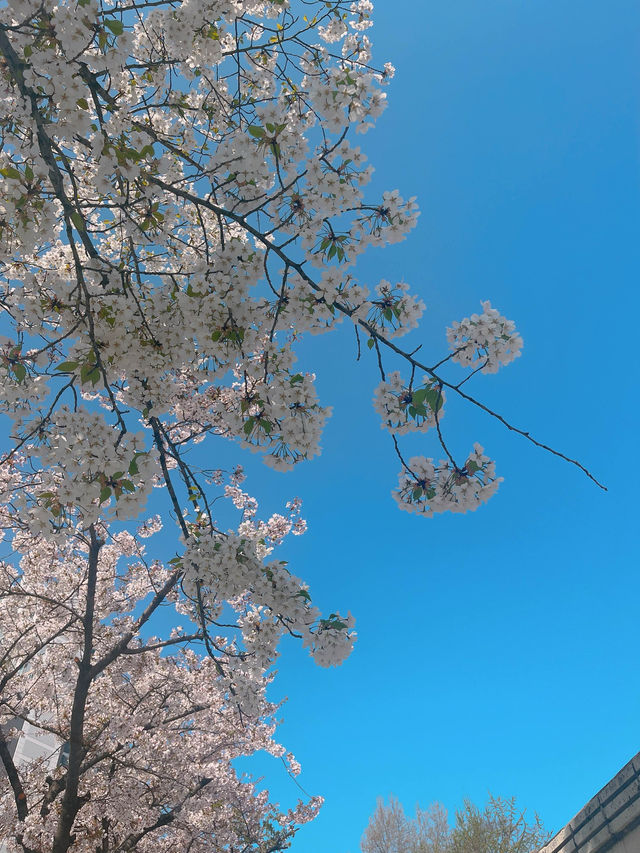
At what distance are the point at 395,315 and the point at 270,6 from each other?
4134 mm

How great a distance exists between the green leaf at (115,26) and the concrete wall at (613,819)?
36.5 ft

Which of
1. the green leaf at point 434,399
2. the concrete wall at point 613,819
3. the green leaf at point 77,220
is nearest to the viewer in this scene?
the green leaf at point 77,220

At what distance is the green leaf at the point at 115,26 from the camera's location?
2.88m

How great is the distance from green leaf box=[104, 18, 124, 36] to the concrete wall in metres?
11.1

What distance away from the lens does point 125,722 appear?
387 inches

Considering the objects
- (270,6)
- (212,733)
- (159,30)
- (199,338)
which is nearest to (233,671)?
(199,338)

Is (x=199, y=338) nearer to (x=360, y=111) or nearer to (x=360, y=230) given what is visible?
(x=360, y=230)

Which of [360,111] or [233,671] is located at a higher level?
[360,111]

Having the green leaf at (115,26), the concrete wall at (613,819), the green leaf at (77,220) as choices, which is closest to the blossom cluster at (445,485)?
the green leaf at (77,220)

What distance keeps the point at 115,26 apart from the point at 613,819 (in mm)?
11950

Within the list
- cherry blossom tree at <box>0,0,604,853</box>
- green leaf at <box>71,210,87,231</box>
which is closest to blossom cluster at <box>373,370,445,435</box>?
cherry blossom tree at <box>0,0,604,853</box>

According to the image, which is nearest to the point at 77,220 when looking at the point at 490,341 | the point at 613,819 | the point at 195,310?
the point at 195,310

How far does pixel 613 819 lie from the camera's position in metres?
8.77

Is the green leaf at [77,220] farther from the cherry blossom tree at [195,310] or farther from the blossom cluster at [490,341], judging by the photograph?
the blossom cluster at [490,341]
